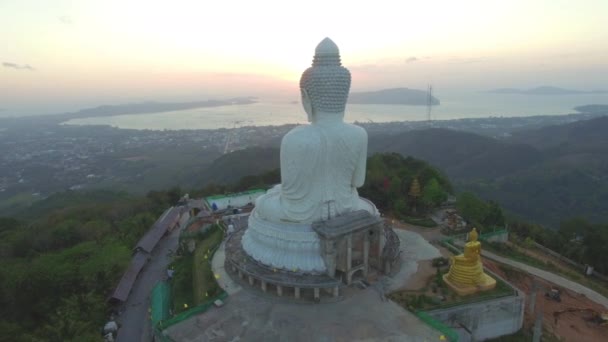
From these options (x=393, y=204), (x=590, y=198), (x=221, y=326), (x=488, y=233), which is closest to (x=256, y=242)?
(x=221, y=326)

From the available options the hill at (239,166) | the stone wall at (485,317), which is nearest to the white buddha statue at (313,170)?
the stone wall at (485,317)

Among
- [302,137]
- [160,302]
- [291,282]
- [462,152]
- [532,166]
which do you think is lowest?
[532,166]

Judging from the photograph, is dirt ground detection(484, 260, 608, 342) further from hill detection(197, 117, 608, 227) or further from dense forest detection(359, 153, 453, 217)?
hill detection(197, 117, 608, 227)

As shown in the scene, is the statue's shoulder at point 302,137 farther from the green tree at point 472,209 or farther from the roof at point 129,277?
the green tree at point 472,209

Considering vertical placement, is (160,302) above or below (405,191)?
below

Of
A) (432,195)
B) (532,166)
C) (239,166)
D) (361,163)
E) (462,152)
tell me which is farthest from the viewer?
(462,152)

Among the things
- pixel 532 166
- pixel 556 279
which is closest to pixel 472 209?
pixel 556 279

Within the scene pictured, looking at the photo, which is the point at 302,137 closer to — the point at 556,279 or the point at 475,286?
the point at 475,286
